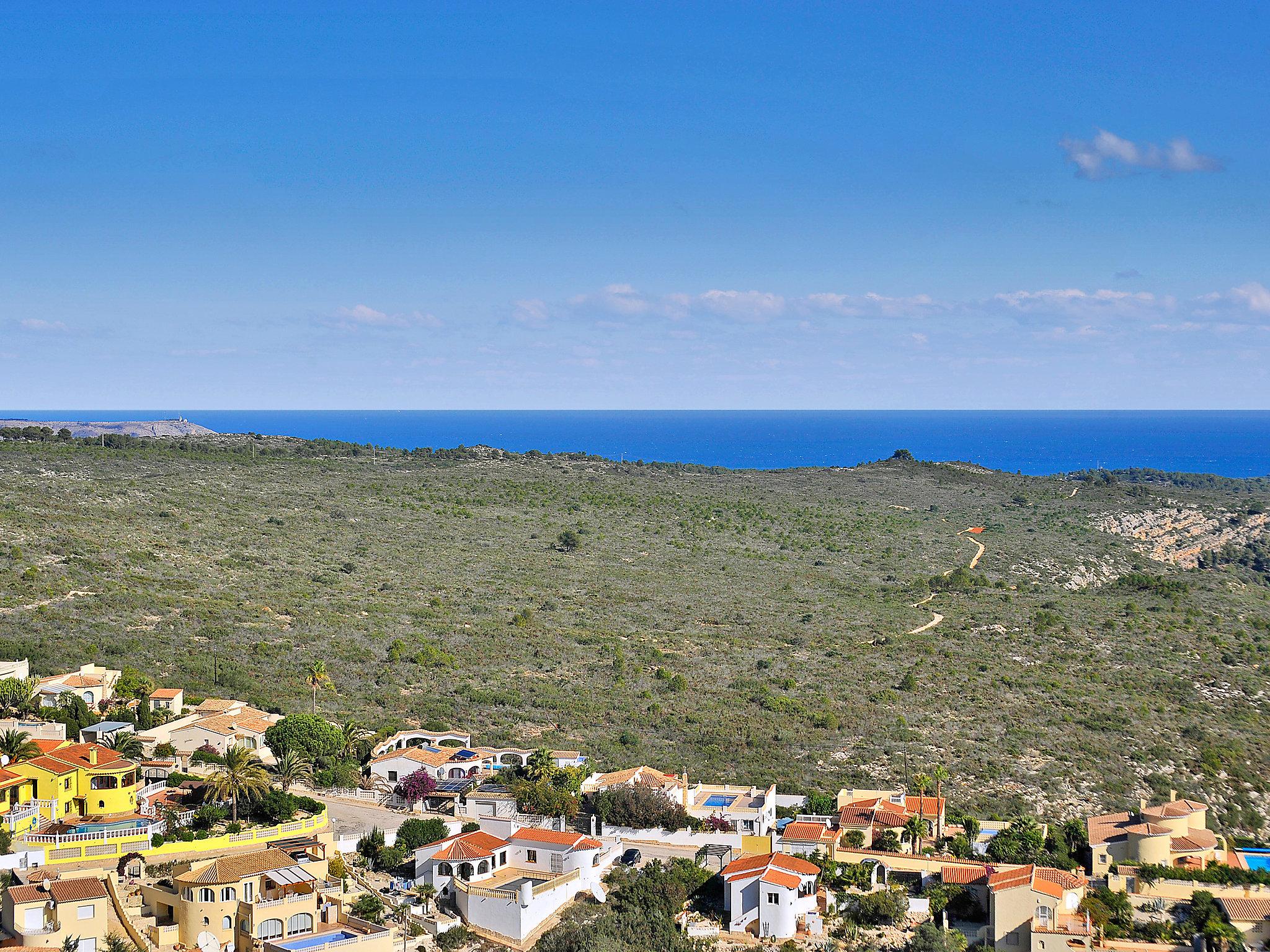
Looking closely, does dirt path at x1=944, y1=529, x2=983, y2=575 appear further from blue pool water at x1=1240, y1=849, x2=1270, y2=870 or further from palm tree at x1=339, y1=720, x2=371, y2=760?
palm tree at x1=339, y1=720, x2=371, y2=760

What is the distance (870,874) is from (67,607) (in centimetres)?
3187

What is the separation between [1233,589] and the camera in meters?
71.7

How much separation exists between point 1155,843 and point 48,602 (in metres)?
39.0

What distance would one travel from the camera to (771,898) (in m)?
26.5

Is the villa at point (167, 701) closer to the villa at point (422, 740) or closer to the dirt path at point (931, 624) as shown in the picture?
the villa at point (422, 740)

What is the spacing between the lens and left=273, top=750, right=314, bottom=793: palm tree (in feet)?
103

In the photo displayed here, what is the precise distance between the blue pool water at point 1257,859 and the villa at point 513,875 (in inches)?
A: 647

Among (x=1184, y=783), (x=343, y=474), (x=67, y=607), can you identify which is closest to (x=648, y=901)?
(x=1184, y=783)

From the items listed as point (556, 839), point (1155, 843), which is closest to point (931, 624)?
point (1155, 843)

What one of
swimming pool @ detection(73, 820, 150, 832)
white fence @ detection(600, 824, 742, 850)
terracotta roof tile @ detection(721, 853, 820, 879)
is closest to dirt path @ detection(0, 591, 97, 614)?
swimming pool @ detection(73, 820, 150, 832)

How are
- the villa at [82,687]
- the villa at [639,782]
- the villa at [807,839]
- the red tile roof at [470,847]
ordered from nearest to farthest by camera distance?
the red tile roof at [470,847] → the villa at [807,839] → the villa at [639,782] → the villa at [82,687]

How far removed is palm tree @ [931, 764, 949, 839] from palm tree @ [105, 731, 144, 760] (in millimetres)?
21458

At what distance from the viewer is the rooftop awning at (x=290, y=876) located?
24062 millimetres

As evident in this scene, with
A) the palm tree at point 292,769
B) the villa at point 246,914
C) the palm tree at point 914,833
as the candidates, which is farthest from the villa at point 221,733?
the palm tree at point 914,833
